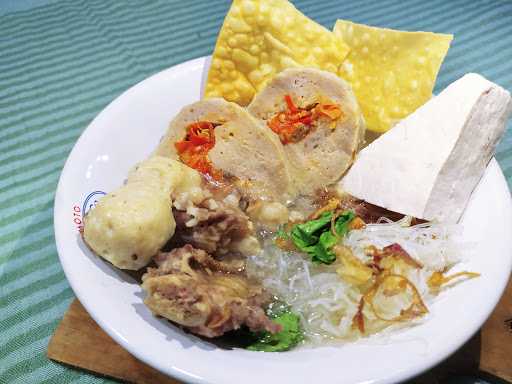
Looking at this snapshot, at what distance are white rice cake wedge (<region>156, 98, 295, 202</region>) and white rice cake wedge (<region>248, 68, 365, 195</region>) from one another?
0.37 feet

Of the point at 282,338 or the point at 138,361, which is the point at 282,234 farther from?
the point at 138,361

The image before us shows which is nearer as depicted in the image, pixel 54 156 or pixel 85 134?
pixel 85 134

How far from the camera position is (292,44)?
8.63 feet

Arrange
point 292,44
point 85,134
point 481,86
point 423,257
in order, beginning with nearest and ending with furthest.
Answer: point 423,257 < point 481,86 < point 85,134 < point 292,44

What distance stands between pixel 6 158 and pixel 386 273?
234 centimetres

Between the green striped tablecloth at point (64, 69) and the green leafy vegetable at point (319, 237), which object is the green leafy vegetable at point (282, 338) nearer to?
the green leafy vegetable at point (319, 237)

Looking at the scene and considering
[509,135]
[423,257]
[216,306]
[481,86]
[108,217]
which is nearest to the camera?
[216,306]

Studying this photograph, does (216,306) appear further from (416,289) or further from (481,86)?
(481,86)

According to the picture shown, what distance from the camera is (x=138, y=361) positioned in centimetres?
193

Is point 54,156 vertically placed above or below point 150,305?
below

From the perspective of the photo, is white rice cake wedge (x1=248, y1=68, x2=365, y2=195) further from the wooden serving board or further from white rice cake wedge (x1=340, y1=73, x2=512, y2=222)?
the wooden serving board

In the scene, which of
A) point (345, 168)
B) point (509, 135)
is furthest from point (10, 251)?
point (509, 135)

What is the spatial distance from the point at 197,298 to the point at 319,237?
63 cm

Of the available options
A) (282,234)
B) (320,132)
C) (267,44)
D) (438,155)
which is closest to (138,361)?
(282,234)
